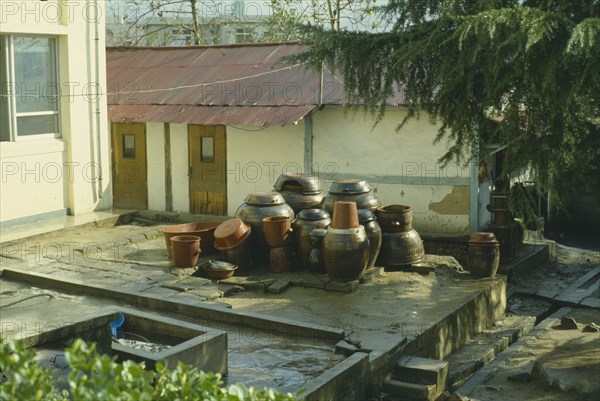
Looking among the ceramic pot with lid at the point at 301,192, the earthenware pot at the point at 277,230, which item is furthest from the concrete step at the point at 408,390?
the ceramic pot with lid at the point at 301,192

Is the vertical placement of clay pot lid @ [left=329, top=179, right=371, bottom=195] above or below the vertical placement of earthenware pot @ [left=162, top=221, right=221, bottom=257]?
above

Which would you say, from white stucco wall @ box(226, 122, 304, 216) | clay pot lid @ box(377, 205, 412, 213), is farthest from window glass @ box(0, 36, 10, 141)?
clay pot lid @ box(377, 205, 412, 213)

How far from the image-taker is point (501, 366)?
1002 cm

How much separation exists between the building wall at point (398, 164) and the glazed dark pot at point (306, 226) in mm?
3207

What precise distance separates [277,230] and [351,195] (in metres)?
1.29

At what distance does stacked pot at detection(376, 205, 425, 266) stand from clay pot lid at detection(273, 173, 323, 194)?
1205mm

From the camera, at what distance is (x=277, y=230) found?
1202 centimetres

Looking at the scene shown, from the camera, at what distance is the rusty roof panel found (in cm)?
1497

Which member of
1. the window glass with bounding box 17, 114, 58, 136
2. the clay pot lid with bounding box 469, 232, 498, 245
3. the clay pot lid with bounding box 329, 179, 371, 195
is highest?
the window glass with bounding box 17, 114, 58, 136

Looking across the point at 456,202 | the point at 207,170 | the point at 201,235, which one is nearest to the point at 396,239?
the point at 456,202

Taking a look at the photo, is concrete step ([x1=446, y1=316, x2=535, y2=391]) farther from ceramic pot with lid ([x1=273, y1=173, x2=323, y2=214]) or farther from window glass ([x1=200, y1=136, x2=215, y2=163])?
window glass ([x1=200, y1=136, x2=215, y2=163])

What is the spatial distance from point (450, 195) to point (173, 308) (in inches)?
247

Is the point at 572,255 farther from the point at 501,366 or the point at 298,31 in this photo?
the point at 298,31

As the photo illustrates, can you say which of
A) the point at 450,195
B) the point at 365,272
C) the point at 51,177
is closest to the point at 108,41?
the point at 51,177
